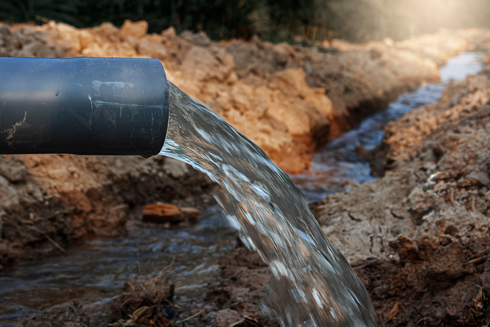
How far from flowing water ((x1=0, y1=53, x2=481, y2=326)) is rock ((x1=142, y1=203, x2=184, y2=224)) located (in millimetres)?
137

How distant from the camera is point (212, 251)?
157 inches

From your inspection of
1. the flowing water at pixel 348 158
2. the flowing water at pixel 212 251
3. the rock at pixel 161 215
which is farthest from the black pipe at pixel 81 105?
the flowing water at pixel 348 158

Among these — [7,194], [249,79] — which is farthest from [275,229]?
[249,79]

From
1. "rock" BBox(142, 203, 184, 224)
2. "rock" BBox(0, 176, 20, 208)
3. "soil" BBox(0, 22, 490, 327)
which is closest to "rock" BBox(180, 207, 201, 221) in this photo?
"rock" BBox(142, 203, 184, 224)

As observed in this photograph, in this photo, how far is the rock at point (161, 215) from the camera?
470 cm

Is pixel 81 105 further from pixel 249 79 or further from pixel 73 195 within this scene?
pixel 249 79

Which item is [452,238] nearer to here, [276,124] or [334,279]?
[334,279]

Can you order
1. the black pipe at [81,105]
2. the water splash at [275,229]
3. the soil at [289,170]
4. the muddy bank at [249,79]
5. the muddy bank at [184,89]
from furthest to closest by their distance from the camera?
the muddy bank at [249,79] < the muddy bank at [184,89] < the soil at [289,170] < the water splash at [275,229] < the black pipe at [81,105]

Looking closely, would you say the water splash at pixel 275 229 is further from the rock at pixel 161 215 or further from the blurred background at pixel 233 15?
the blurred background at pixel 233 15

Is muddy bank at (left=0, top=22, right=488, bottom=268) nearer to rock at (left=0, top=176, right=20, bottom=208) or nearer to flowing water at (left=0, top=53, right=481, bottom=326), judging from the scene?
rock at (left=0, top=176, right=20, bottom=208)

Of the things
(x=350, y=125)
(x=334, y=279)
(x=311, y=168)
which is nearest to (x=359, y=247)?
(x=334, y=279)

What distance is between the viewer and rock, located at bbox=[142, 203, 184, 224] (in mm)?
4695

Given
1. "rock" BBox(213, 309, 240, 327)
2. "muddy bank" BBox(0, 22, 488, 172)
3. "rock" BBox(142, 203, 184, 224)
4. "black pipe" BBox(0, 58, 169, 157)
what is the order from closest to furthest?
"black pipe" BBox(0, 58, 169, 157) → "rock" BBox(213, 309, 240, 327) → "rock" BBox(142, 203, 184, 224) → "muddy bank" BBox(0, 22, 488, 172)

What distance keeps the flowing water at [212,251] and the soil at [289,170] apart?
0.78ft
